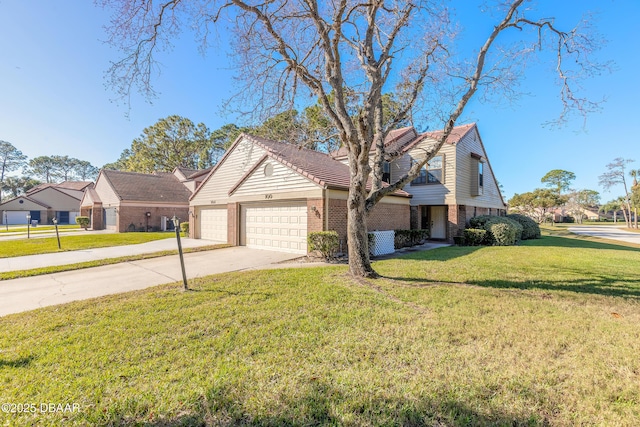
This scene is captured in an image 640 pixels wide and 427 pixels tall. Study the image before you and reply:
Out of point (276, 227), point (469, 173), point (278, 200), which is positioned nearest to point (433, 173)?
point (469, 173)

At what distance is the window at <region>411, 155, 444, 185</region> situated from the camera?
15.4 m

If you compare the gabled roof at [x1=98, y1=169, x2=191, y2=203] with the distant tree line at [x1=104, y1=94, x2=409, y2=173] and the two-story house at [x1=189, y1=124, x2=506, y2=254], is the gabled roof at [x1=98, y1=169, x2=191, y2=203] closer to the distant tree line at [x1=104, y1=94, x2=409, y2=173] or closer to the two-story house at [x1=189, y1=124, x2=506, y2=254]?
the two-story house at [x1=189, y1=124, x2=506, y2=254]

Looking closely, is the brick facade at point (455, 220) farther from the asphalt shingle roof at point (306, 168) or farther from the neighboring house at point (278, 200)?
the asphalt shingle roof at point (306, 168)

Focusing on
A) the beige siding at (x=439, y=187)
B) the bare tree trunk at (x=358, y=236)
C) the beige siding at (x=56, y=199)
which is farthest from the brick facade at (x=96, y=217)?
the bare tree trunk at (x=358, y=236)

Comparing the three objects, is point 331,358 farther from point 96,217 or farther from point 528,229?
point 96,217

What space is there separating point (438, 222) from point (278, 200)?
35.9 ft

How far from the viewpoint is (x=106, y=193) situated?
86.1 ft

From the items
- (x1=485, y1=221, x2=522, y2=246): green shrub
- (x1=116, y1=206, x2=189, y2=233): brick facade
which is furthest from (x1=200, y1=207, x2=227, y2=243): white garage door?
(x1=485, y1=221, x2=522, y2=246): green shrub

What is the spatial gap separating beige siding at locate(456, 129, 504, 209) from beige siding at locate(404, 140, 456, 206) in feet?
1.32

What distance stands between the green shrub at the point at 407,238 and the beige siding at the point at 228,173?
26.1 feet

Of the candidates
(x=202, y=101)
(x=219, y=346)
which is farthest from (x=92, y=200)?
(x=219, y=346)

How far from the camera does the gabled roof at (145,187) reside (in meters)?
24.9

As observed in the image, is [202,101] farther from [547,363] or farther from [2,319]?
[547,363]

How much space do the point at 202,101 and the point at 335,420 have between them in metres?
10.7
